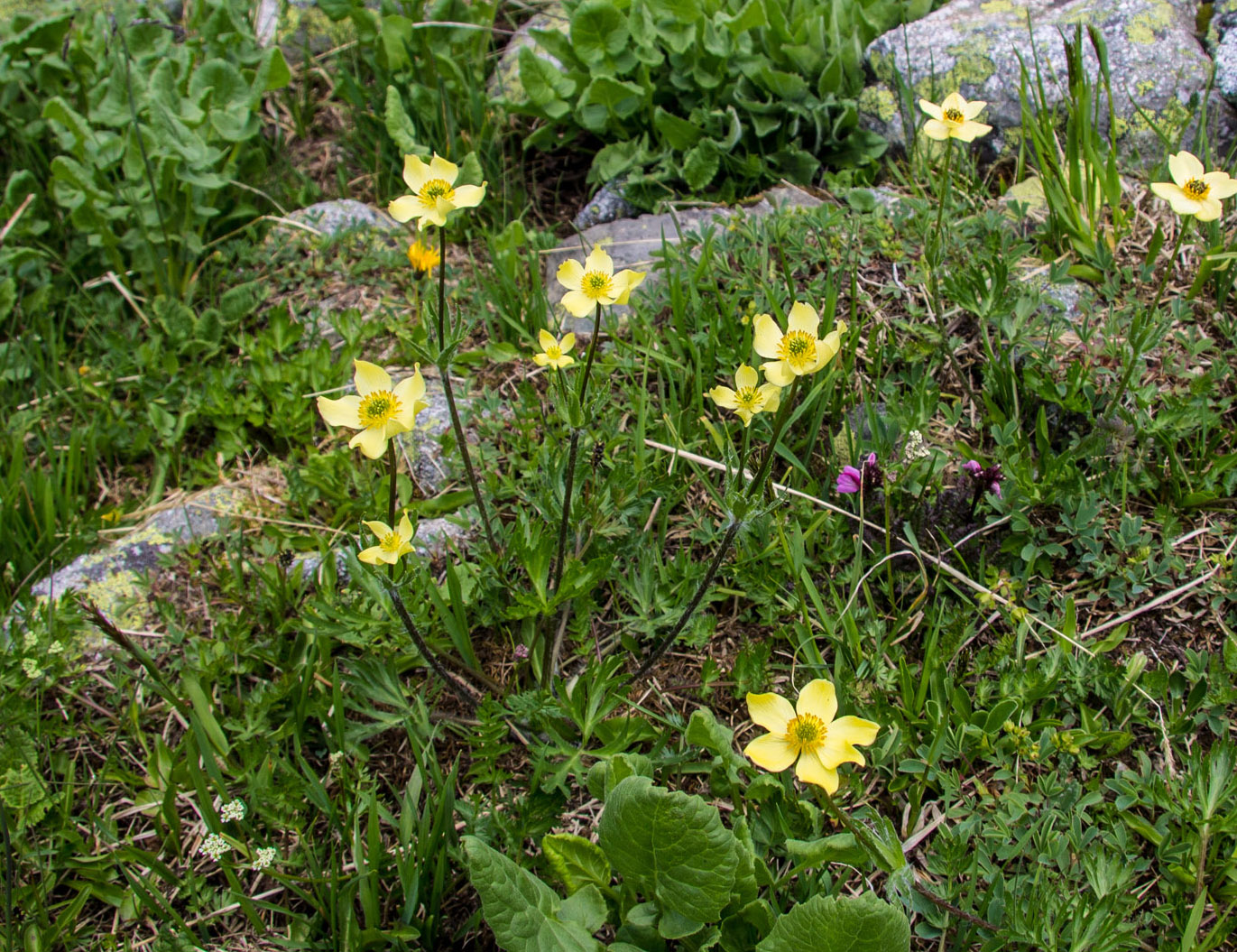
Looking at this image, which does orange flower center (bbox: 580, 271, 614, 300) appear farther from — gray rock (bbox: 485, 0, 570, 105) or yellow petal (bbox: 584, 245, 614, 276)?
gray rock (bbox: 485, 0, 570, 105)

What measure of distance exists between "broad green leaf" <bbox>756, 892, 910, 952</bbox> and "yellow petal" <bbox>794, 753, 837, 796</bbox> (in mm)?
182

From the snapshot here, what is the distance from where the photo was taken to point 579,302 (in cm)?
198

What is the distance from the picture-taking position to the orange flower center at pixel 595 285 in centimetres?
198

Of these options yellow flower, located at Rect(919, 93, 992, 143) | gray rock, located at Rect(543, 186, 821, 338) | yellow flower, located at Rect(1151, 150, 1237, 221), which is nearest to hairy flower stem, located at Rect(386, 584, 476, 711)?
gray rock, located at Rect(543, 186, 821, 338)

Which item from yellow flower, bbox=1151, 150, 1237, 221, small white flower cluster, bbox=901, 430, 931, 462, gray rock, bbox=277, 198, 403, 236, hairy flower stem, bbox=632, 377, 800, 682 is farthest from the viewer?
gray rock, bbox=277, 198, 403, 236

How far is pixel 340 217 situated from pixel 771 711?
3073 millimetres

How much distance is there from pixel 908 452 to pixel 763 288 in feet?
2.57

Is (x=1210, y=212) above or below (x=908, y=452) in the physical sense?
above

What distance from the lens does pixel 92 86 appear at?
401 centimetres

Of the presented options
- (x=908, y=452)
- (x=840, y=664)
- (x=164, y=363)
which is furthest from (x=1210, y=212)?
(x=164, y=363)

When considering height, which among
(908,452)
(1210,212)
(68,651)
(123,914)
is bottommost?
(123,914)

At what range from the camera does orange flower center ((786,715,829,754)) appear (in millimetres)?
1654

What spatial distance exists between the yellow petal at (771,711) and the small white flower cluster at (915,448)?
0.83 metres

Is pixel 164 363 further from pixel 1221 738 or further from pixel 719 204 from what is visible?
pixel 1221 738
